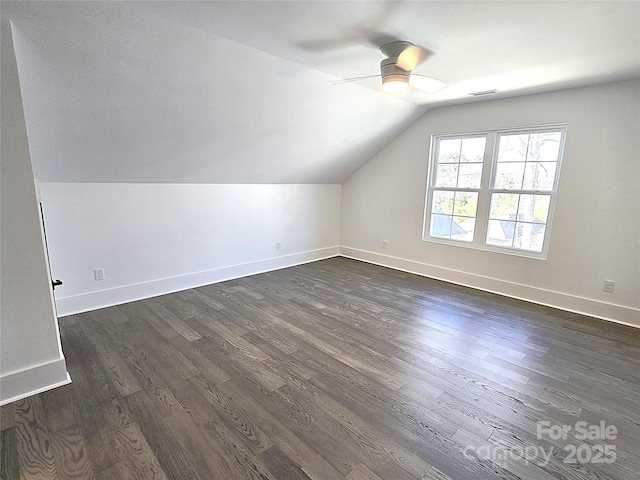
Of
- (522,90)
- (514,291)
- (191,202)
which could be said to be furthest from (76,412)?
(522,90)

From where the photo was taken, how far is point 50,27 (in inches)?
72.6

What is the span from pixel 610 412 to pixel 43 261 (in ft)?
12.3

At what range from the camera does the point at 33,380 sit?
2.05m

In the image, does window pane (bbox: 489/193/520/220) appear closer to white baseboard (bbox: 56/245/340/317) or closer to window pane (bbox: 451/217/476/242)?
window pane (bbox: 451/217/476/242)

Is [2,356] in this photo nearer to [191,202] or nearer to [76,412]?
[76,412]

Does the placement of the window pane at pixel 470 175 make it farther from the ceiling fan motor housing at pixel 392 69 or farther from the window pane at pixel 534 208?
the ceiling fan motor housing at pixel 392 69

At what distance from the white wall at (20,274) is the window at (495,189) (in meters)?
4.37

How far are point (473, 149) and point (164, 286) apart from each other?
171 inches

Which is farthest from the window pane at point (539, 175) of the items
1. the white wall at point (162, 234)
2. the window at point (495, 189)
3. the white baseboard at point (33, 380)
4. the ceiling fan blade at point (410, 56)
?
the white baseboard at point (33, 380)

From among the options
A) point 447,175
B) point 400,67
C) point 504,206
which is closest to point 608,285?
point 504,206

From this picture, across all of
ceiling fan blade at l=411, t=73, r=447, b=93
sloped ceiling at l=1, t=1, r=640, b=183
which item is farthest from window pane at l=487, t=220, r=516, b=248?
ceiling fan blade at l=411, t=73, r=447, b=93

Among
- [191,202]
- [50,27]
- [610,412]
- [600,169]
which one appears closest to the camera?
[50,27]

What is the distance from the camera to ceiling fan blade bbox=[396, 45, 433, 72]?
7.24ft

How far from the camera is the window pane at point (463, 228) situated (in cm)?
431
